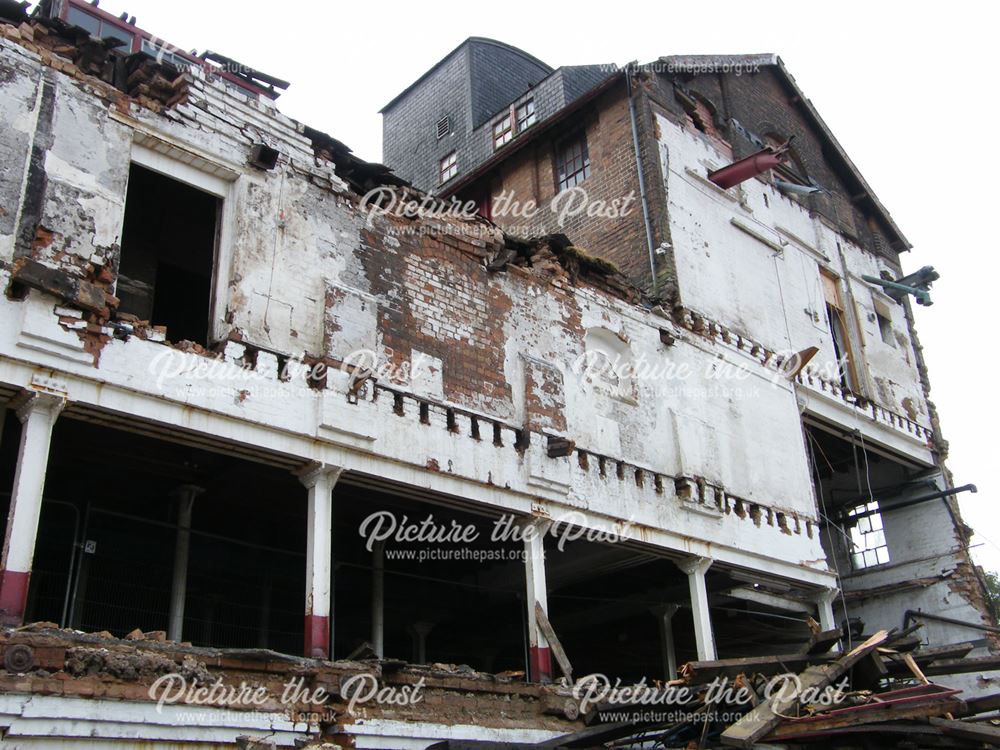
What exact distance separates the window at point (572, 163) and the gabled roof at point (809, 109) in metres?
3.97

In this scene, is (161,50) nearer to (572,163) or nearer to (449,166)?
(572,163)

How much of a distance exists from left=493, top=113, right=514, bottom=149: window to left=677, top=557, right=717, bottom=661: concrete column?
16763 millimetres

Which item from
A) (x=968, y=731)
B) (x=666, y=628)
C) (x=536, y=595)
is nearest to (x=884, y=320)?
(x=666, y=628)

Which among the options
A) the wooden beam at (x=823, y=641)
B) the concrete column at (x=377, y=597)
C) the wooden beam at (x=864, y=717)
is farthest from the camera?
the concrete column at (x=377, y=597)

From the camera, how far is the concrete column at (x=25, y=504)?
35.5 ft

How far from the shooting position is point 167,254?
717 inches

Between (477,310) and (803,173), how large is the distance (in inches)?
668

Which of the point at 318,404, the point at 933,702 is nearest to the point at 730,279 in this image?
the point at 318,404

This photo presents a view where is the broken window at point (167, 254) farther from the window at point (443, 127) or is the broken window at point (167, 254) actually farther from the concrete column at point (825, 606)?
the window at point (443, 127)

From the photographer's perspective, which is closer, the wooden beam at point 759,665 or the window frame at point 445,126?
the wooden beam at point 759,665

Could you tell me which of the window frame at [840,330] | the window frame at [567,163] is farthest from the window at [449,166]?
the window frame at [840,330]

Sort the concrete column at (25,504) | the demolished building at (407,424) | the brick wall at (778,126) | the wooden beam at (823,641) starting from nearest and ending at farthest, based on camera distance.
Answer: the concrete column at (25,504)
the wooden beam at (823,641)
the demolished building at (407,424)
the brick wall at (778,126)

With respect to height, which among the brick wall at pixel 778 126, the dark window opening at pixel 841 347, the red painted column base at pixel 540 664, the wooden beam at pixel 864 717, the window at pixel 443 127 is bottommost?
the wooden beam at pixel 864 717

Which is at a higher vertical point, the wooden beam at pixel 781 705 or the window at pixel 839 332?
the window at pixel 839 332
